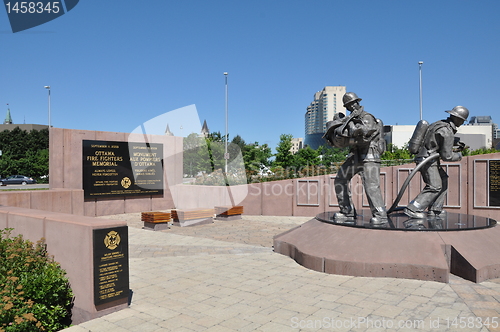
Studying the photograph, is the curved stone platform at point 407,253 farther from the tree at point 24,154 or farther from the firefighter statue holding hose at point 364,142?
the tree at point 24,154

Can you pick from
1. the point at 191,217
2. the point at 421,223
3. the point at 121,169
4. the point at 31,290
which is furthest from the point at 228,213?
the point at 31,290

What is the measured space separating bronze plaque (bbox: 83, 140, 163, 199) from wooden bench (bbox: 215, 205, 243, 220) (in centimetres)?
432

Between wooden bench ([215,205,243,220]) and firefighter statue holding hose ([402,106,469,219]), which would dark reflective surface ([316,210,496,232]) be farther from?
wooden bench ([215,205,243,220])

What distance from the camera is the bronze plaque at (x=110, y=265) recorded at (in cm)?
538

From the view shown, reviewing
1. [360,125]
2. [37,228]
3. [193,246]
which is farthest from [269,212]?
[37,228]

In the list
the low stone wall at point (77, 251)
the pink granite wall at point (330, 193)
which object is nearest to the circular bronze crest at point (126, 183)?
the pink granite wall at point (330, 193)

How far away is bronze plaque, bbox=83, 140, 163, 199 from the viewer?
16.4 meters

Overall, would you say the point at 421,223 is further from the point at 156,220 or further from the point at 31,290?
the point at 156,220

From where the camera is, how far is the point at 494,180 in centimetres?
1500

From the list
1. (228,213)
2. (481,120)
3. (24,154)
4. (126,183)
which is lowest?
(228,213)

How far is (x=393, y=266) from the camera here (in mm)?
7098

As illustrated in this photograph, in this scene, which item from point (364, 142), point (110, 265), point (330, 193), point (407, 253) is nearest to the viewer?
point (110, 265)

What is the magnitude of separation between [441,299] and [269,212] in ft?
39.9

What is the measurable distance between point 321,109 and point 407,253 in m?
113
